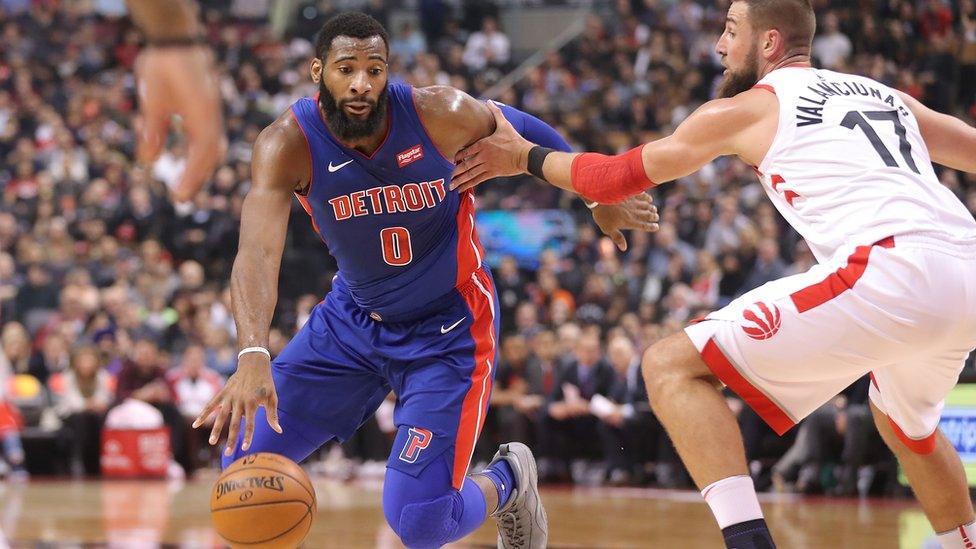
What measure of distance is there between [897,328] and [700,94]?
38.6ft

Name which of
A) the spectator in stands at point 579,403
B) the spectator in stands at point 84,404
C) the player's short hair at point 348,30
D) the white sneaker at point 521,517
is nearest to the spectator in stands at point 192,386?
the spectator in stands at point 84,404

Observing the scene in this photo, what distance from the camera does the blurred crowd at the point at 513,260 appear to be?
462 inches

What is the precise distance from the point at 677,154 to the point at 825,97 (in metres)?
0.54

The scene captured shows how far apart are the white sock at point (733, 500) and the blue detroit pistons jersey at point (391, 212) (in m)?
1.65

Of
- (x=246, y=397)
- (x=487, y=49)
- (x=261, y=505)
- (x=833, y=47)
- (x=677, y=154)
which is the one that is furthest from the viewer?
(x=487, y=49)

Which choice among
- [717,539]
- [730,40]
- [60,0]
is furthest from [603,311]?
[60,0]

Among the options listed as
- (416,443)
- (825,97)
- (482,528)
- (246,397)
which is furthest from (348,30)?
(482,528)

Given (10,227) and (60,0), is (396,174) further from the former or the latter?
(60,0)

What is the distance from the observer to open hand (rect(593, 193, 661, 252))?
18.0 ft

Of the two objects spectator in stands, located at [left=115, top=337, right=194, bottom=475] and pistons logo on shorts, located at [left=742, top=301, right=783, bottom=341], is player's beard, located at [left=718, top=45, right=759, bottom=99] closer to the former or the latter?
pistons logo on shorts, located at [left=742, top=301, right=783, bottom=341]

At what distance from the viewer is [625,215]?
18.0ft

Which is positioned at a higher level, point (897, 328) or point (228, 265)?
point (897, 328)

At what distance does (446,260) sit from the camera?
540 centimetres

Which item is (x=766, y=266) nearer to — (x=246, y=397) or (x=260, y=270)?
(x=260, y=270)
